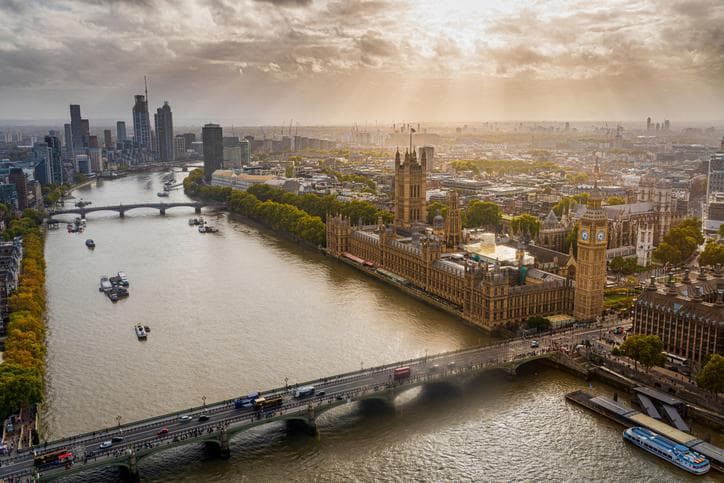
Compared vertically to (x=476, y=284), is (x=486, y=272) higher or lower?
higher

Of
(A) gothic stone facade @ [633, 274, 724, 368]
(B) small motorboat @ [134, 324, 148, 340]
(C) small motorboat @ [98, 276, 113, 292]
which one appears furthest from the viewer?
(C) small motorboat @ [98, 276, 113, 292]

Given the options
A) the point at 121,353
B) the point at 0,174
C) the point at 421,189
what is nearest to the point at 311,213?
the point at 421,189

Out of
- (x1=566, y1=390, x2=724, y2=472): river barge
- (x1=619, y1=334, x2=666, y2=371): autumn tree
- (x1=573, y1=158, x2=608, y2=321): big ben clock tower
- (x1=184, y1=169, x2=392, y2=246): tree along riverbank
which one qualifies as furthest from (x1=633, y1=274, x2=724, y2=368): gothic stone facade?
(x1=184, y1=169, x2=392, y2=246): tree along riverbank

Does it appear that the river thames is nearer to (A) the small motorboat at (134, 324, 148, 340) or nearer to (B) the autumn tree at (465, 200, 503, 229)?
(A) the small motorboat at (134, 324, 148, 340)

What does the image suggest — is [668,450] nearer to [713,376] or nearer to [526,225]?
[713,376]

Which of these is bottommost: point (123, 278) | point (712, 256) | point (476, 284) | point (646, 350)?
point (123, 278)

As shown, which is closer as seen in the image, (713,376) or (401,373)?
(713,376)

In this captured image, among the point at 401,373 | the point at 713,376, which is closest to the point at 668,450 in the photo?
the point at 713,376
